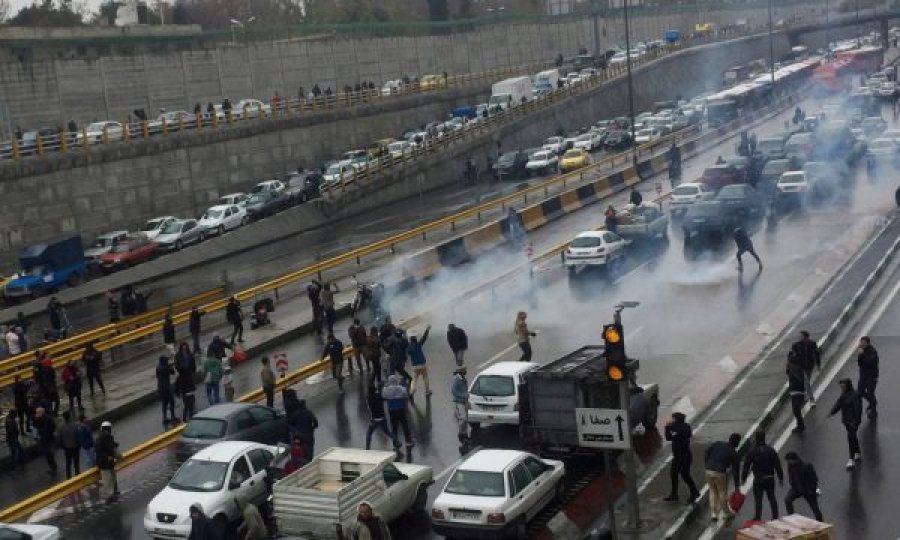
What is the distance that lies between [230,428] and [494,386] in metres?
4.79

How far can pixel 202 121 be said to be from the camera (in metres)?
57.7

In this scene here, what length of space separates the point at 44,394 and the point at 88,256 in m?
21.7

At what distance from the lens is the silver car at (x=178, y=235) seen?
1930 inches

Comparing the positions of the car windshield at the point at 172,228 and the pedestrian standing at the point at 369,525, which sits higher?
the pedestrian standing at the point at 369,525

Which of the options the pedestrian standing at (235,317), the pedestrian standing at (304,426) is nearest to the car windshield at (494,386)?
the pedestrian standing at (304,426)

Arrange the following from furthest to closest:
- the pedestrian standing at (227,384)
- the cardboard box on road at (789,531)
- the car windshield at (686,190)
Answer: the car windshield at (686,190)
the pedestrian standing at (227,384)
the cardboard box on road at (789,531)

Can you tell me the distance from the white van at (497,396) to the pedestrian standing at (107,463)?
246 inches

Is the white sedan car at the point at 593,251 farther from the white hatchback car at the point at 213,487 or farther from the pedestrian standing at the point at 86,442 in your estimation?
the white hatchback car at the point at 213,487

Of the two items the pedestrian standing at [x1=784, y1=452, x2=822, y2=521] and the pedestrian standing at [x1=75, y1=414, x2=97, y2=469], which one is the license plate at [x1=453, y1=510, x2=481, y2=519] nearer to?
the pedestrian standing at [x1=784, y1=452, x2=822, y2=521]

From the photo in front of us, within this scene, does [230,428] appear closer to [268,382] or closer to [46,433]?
[268,382]

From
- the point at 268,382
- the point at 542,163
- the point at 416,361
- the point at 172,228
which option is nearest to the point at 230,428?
the point at 268,382

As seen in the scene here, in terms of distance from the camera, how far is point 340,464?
1897 cm

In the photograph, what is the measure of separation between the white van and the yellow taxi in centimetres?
4119

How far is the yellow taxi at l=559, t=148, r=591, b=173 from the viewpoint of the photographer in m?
64.2
